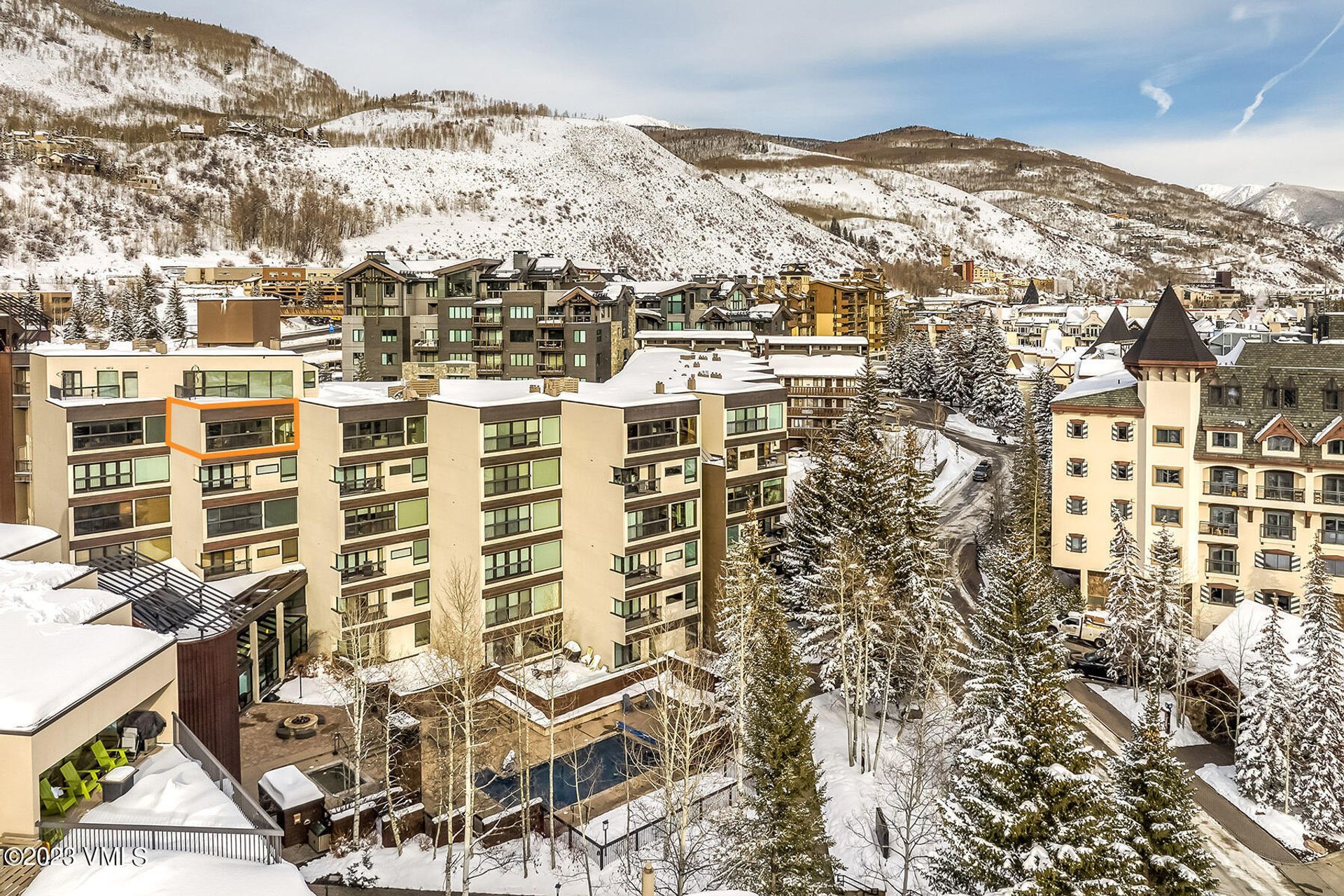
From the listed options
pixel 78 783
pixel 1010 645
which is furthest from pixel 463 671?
pixel 1010 645

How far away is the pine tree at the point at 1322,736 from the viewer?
28797 mm

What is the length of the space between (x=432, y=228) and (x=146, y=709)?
16486 cm

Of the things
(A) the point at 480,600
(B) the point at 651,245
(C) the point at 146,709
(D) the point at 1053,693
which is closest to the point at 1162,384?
(D) the point at 1053,693

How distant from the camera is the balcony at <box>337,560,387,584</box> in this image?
1459 inches

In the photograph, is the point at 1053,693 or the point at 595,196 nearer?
the point at 1053,693

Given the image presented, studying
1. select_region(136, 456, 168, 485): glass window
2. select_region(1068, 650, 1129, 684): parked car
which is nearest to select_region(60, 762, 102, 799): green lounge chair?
select_region(136, 456, 168, 485): glass window

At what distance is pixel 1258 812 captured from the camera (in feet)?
97.8

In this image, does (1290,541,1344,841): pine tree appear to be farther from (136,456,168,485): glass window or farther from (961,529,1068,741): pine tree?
(136,456,168,485): glass window

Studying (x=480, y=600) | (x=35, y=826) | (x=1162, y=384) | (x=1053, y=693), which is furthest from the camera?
(x=1162, y=384)

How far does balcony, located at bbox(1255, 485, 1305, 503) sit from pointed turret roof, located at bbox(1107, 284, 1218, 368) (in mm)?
6466

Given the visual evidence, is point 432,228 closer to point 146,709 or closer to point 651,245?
point 651,245

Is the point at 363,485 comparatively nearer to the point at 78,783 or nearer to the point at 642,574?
the point at 642,574

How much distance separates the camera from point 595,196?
189375 mm

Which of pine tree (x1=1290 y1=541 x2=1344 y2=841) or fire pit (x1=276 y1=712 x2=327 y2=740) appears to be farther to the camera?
fire pit (x1=276 y1=712 x2=327 y2=740)
